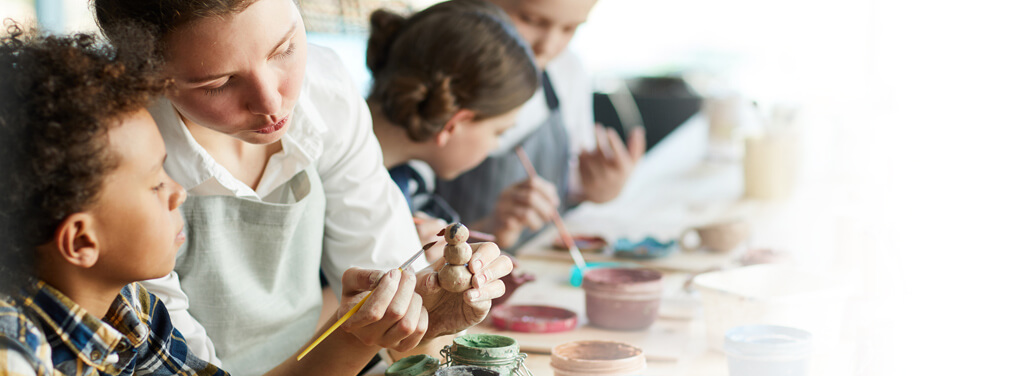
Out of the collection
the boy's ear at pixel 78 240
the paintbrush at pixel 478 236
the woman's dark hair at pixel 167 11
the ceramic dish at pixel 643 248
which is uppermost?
the woman's dark hair at pixel 167 11

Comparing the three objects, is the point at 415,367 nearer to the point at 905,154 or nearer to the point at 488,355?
the point at 488,355

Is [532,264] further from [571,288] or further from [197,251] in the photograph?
[197,251]

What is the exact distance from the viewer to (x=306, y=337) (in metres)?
1.32

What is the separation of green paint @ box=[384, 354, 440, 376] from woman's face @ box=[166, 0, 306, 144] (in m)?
0.33

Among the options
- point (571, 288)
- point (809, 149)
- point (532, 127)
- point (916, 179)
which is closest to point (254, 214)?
point (571, 288)

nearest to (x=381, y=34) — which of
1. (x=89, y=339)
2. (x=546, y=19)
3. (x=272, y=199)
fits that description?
(x=546, y=19)

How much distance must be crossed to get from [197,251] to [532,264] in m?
0.87

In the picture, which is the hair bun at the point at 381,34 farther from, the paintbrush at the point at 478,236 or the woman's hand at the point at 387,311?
the woman's hand at the point at 387,311

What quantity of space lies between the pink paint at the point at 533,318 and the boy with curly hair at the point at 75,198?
2.05 ft

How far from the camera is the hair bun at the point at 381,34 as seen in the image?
1.78 m

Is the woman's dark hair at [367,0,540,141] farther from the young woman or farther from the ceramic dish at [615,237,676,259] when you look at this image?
the ceramic dish at [615,237,676,259]

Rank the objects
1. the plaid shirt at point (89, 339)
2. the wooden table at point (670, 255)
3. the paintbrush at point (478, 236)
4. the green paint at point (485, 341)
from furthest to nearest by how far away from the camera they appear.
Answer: the paintbrush at point (478, 236) → the wooden table at point (670, 255) → the green paint at point (485, 341) → the plaid shirt at point (89, 339)

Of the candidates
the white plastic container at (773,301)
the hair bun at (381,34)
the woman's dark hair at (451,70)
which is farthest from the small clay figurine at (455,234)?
the hair bun at (381,34)

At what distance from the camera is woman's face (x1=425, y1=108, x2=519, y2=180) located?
5.80ft
